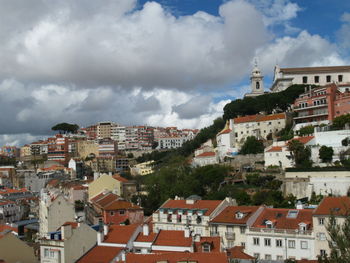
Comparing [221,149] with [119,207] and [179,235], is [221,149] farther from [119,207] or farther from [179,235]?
[179,235]

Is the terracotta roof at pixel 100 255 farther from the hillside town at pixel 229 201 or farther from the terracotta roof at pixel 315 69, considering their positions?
the terracotta roof at pixel 315 69

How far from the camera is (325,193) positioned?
2147 inches

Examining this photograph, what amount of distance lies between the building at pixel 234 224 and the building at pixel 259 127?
40.5 m

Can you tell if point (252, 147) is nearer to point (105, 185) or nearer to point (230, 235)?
point (105, 185)

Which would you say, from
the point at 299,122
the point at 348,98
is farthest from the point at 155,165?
the point at 348,98

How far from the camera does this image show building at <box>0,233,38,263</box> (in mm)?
36125

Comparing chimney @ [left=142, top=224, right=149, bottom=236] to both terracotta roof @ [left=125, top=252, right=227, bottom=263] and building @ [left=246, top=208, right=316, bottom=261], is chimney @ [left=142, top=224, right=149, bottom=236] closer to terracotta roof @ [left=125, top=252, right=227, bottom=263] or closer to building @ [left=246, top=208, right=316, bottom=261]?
terracotta roof @ [left=125, top=252, right=227, bottom=263]

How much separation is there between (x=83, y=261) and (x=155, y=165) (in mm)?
85521

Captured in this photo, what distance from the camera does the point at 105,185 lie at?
245 feet

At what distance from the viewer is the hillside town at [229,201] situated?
116 ft

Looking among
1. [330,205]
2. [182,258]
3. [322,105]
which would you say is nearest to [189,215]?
[330,205]

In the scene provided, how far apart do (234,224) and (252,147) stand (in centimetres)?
3579

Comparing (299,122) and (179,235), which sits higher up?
(299,122)

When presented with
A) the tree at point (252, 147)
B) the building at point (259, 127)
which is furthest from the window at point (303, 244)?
the building at point (259, 127)
